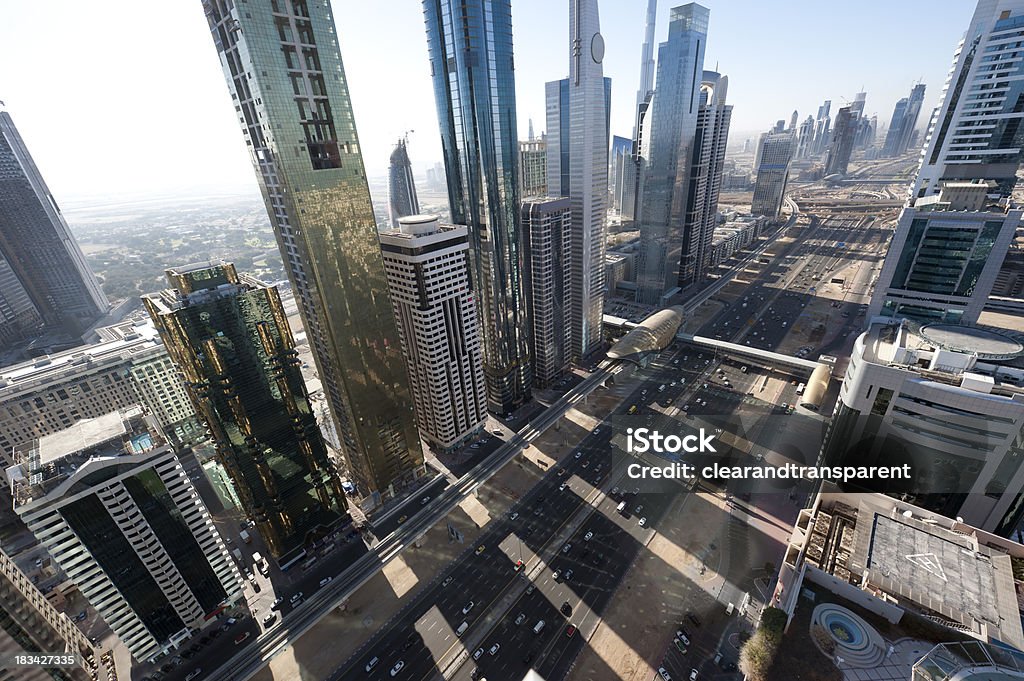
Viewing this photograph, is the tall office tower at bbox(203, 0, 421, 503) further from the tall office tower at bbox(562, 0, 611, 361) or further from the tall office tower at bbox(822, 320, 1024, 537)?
the tall office tower at bbox(822, 320, 1024, 537)

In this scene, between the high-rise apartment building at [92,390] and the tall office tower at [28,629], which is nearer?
the tall office tower at [28,629]

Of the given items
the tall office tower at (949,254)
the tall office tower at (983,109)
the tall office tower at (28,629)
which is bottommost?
the tall office tower at (28,629)

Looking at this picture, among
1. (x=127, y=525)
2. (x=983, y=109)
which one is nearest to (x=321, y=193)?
(x=127, y=525)

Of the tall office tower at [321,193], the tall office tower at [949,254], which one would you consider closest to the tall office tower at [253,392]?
the tall office tower at [321,193]

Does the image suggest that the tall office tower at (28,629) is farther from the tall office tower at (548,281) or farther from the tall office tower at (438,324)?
the tall office tower at (548,281)

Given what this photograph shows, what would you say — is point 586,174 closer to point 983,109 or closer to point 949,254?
point 949,254

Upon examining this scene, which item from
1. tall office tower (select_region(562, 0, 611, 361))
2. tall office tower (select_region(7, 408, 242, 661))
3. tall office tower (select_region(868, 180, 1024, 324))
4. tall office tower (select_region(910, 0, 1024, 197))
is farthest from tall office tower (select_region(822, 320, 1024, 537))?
tall office tower (select_region(7, 408, 242, 661))
